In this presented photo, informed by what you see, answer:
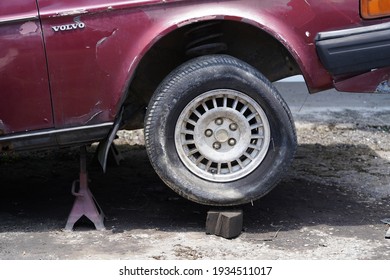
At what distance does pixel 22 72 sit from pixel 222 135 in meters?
1.21

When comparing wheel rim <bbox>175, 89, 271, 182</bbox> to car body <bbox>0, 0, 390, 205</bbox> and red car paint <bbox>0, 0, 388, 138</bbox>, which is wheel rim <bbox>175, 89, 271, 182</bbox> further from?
red car paint <bbox>0, 0, 388, 138</bbox>

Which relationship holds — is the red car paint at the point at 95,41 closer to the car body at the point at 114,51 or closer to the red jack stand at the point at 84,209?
the car body at the point at 114,51

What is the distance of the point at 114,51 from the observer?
15.7 ft

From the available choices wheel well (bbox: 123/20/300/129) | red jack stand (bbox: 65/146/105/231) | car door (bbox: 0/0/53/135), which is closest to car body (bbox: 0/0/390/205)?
car door (bbox: 0/0/53/135)

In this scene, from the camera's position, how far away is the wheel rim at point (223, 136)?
4.88 meters

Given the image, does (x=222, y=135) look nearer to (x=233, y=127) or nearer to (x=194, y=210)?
(x=233, y=127)

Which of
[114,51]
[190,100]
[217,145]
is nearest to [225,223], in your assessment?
[217,145]

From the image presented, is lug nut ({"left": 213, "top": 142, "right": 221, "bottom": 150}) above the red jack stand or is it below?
above

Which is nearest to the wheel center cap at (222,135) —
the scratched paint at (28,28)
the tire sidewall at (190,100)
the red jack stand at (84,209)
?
the tire sidewall at (190,100)

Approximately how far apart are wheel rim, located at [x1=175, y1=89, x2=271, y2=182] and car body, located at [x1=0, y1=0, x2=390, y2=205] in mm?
18

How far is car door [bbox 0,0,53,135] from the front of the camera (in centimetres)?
467
